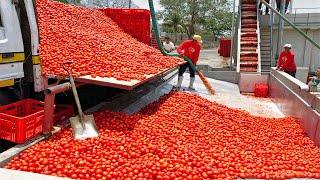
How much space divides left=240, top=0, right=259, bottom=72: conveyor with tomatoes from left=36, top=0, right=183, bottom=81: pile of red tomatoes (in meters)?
4.08

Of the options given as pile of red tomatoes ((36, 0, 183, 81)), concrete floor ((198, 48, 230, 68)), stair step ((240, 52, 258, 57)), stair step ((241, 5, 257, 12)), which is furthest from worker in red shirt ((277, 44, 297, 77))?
concrete floor ((198, 48, 230, 68))

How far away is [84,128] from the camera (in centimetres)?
499

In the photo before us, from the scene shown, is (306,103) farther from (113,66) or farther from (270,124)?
(113,66)

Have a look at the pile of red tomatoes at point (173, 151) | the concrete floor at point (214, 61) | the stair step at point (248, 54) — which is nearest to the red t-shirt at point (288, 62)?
the stair step at point (248, 54)

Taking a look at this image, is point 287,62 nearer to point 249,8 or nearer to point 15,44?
point 249,8

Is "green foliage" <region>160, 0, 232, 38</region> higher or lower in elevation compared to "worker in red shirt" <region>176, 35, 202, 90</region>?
higher

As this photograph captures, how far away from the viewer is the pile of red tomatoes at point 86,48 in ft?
19.9

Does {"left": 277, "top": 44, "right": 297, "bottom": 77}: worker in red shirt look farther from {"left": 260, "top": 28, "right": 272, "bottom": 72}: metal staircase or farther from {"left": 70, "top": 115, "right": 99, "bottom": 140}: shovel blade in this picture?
{"left": 70, "top": 115, "right": 99, "bottom": 140}: shovel blade

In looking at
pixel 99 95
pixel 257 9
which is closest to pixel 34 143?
Answer: pixel 99 95

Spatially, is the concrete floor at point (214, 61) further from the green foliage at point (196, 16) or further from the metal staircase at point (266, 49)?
the green foliage at point (196, 16)

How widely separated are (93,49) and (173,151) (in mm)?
3766

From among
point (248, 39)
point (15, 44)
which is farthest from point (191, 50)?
point (15, 44)

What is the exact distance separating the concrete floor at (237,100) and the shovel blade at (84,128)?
190 inches

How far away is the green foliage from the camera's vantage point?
44031 mm
